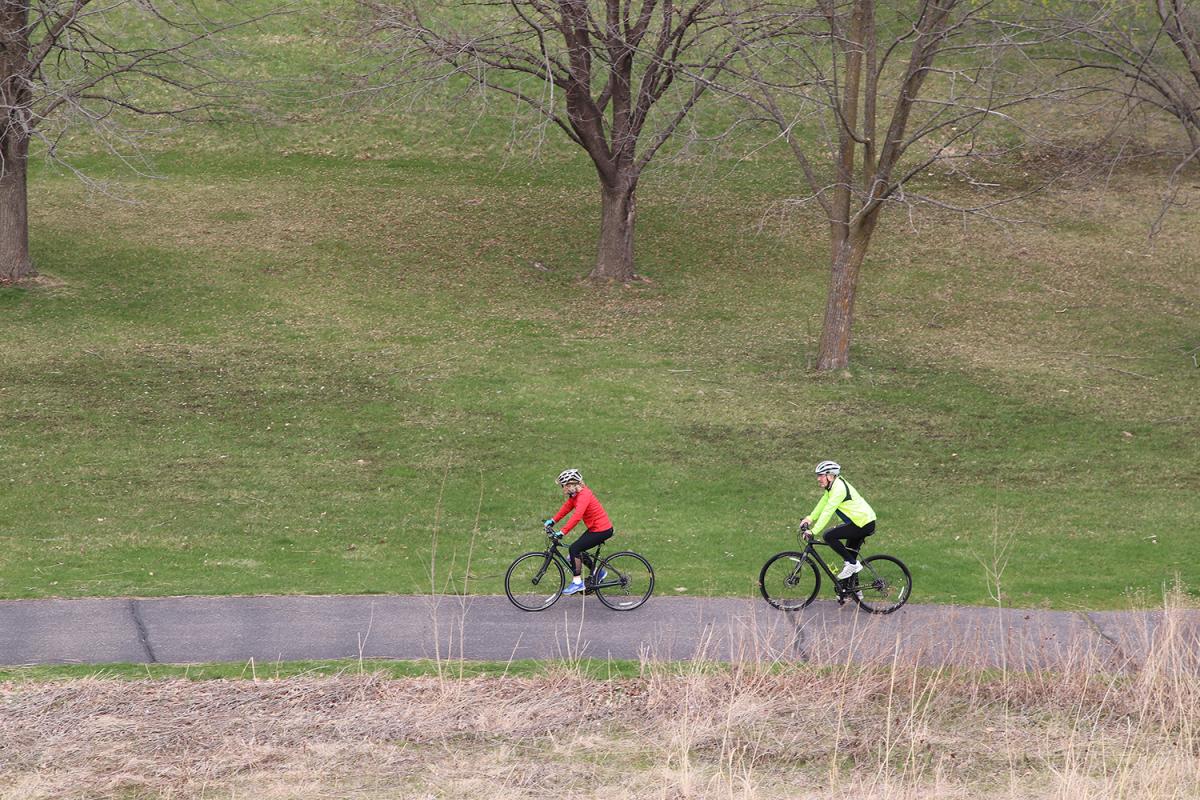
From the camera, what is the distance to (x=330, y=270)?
84.1ft

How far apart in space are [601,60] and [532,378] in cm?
722

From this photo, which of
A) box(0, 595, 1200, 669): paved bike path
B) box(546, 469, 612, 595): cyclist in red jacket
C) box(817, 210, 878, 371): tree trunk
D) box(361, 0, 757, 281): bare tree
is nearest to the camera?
box(0, 595, 1200, 669): paved bike path

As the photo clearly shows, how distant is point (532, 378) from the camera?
20.3m

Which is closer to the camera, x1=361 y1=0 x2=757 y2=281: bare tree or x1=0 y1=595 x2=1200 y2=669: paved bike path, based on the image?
x1=0 y1=595 x2=1200 y2=669: paved bike path

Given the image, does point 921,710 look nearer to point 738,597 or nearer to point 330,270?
point 738,597

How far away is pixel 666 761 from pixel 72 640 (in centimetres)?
588

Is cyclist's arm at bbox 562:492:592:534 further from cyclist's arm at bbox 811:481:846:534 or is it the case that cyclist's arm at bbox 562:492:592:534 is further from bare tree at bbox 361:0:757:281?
bare tree at bbox 361:0:757:281

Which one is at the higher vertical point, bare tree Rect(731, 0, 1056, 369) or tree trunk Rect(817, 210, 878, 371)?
bare tree Rect(731, 0, 1056, 369)

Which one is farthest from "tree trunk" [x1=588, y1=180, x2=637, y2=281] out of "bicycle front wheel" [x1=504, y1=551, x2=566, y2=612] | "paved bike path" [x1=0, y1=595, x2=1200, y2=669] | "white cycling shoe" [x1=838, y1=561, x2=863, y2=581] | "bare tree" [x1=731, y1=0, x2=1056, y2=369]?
"white cycling shoe" [x1=838, y1=561, x2=863, y2=581]

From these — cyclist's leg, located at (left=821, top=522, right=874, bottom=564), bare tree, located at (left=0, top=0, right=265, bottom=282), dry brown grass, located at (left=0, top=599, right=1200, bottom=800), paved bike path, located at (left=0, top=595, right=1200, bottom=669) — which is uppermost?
bare tree, located at (left=0, top=0, right=265, bottom=282)

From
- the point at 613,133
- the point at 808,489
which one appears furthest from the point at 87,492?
the point at 613,133

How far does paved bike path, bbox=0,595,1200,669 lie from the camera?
10.7 meters

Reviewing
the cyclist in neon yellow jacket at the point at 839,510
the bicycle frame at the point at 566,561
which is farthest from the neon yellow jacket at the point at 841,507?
the bicycle frame at the point at 566,561

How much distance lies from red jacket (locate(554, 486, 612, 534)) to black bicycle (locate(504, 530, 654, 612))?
0.25 meters
